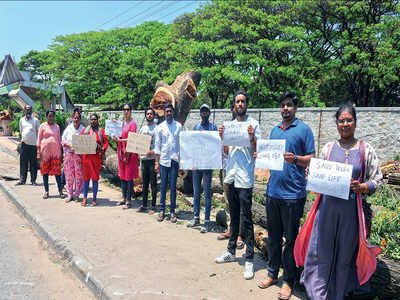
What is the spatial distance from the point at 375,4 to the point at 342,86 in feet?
24.0

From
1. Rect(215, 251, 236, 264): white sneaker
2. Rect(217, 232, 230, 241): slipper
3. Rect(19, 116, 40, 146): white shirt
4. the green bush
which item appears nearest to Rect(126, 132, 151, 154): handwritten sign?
Rect(217, 232, 230, 241): slipper

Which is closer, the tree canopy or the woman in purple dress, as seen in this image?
the woman in purple dress

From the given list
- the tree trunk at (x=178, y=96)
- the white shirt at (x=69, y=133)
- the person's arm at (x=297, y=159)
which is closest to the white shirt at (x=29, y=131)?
the white shirt at (x=69, y=133)

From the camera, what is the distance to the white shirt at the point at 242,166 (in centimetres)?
401

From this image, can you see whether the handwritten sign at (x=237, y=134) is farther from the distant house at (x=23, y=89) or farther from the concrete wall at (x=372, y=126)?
the distant house at (x=23, y=89)

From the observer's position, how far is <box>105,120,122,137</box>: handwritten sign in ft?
22.7

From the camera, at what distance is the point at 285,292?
3.31 metres

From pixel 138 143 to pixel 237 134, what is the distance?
2855 millimetres

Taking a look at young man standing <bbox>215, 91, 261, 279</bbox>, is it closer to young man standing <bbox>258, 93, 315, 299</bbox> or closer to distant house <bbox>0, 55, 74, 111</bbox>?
young man standing <bbox>258, 93, 315, 299</bbox>

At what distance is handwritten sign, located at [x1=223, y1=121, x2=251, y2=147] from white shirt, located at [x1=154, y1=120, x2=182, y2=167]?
1.92 metres

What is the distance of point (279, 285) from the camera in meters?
3.63

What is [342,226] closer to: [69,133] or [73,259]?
[73,259]

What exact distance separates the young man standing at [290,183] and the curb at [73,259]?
6.24 feet

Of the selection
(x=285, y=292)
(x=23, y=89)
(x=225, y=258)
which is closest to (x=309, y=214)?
(x=285, y=292)
